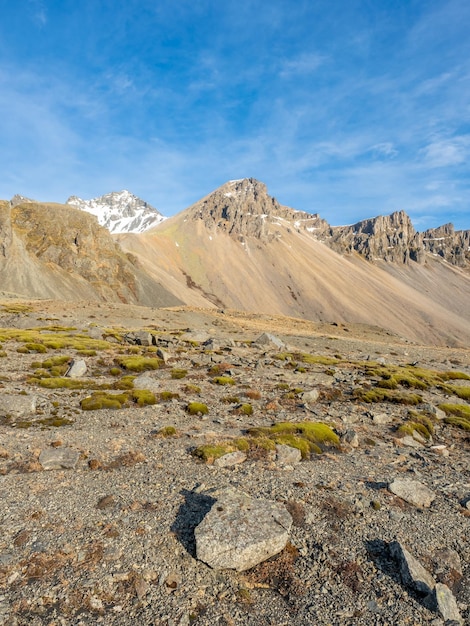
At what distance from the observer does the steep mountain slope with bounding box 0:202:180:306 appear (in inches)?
5246

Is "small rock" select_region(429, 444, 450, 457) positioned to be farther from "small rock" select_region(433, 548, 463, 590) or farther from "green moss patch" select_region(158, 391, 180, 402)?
"green moss patch" select_region(158, 391, 180, 402)

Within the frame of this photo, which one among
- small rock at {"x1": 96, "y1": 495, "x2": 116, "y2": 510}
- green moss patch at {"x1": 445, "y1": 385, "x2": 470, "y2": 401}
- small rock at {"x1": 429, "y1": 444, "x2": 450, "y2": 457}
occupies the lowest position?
green moss patch at {"x1": 445, "y1": 385, "x2": 470, "y2": 401}

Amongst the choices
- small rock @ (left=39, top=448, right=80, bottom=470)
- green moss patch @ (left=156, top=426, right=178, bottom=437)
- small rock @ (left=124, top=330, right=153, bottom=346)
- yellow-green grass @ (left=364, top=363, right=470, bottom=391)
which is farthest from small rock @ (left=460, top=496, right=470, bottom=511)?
small rock @ (left=124, top=330, right=153, bottom=346)

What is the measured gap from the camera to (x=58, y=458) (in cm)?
1675

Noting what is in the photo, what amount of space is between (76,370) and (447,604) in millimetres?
32709

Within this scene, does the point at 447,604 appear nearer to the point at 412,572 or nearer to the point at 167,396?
the point at 412,572

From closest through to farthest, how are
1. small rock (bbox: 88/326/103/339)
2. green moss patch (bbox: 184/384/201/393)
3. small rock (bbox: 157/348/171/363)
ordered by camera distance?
green moss patch (bbox: 184/384/201/393), small rock (bbox: 157/348/171/363), small rock (bbox: 88/326/103/339)

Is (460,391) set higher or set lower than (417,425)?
lower

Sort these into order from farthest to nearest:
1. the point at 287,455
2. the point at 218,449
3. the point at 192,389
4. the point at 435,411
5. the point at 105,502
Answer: the point at 192,389 → the point at 435,411 → the point at 287,455 → the point at 218,449 → the point at 105,502

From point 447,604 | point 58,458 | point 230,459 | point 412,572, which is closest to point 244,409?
point 230,459

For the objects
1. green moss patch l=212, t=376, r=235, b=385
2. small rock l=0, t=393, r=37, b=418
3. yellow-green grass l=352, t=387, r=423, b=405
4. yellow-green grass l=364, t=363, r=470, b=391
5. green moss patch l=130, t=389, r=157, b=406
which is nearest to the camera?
small rock l=0, t=393, r=37, b=418

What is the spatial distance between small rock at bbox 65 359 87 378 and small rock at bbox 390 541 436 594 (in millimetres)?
30630

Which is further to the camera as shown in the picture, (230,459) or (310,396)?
(310,396)

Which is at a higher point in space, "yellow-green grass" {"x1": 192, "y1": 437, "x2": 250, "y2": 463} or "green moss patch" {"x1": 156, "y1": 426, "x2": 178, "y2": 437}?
"yellow-green grass" {"x1": 192, "y1": 437, "x2": 250, "y2": 463}
